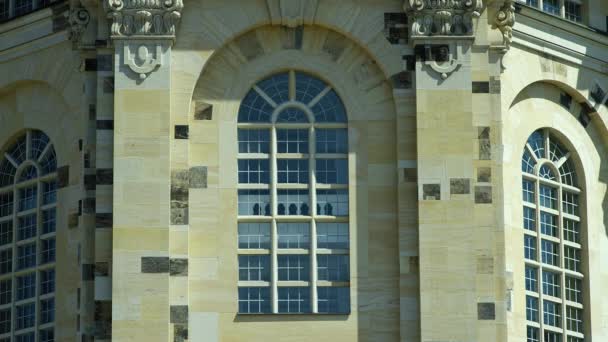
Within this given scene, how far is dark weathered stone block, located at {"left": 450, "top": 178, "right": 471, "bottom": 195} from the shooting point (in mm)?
57375

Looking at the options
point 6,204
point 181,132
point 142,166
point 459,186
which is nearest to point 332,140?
point 459,186

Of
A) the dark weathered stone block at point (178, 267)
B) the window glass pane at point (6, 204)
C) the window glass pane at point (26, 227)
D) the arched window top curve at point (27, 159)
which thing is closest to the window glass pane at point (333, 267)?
the dark weathered stone block at point (178, 267)

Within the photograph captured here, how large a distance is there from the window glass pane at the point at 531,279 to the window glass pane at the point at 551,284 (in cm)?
29

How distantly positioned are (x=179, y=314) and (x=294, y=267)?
2774 mm

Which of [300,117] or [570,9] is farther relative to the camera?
[570,9]

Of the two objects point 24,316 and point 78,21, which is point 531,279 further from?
point 78,21

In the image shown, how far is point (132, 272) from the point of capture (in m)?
56.7

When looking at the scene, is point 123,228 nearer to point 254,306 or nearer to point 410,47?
point 254,306

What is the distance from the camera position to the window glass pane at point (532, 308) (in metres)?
61.0

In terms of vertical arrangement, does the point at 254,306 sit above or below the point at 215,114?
below

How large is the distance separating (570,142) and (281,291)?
9.16 m

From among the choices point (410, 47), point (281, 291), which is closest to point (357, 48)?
point (410, 47)

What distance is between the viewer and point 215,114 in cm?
5838

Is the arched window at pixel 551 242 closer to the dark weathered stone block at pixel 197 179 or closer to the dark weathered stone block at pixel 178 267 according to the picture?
the dark weathered stone block at pixel 197 179
